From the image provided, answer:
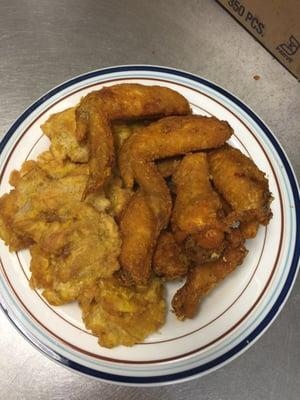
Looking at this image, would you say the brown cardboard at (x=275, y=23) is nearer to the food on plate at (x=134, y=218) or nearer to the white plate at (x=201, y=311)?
the white plate at (x=201, y=311)

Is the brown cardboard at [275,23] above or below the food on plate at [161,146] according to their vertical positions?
above

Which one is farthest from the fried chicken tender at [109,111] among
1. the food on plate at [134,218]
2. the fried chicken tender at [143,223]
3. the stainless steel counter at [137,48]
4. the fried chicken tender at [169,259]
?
the stainless steel counter at [137,48]

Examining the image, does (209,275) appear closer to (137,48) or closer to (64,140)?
(64,140)

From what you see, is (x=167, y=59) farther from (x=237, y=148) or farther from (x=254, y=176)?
(x=254, y=176)

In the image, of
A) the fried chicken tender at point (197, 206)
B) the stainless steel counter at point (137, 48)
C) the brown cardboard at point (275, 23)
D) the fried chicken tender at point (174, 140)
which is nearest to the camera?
the fried chicken tender at point (197, 206)

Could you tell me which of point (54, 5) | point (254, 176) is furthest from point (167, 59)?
point (254, 176)

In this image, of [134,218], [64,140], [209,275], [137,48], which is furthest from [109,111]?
[137,48]

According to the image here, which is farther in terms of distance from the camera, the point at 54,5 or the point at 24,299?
the point at 54,5
